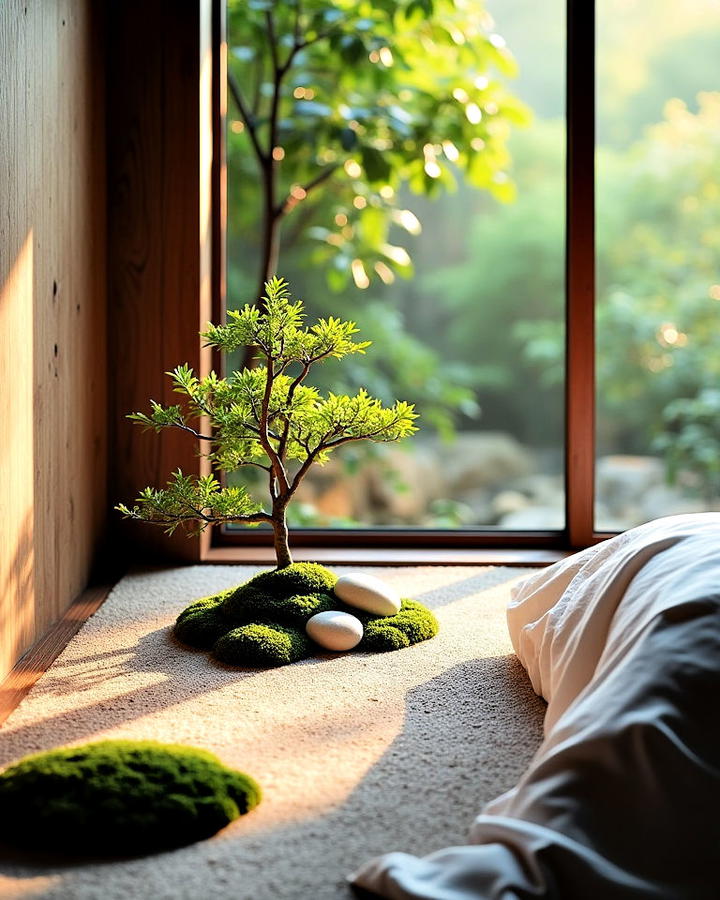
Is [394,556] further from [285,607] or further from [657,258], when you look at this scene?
[657,258]

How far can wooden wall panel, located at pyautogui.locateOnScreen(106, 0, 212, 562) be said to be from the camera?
9.75 feet

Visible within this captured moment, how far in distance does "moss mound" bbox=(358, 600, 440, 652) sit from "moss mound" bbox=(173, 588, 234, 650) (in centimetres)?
30

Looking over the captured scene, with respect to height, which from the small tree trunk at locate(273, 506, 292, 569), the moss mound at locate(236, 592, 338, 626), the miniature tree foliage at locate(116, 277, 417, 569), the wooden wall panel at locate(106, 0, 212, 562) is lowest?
the moss mound at locate(236, 592, 338, 626)

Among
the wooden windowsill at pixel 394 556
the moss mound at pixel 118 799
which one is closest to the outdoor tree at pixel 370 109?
the wooden windowsill at pixel 394 556

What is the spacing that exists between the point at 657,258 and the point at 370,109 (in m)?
3.44

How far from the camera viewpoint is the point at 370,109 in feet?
12.3

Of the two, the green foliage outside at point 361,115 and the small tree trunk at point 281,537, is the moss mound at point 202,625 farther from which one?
the green foliage outside at point 361,115

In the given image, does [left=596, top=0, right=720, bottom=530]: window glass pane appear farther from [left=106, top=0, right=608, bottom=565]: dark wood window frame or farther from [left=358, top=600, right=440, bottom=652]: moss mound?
[left=358, top=600, right=440, bottom=652]: moss mound

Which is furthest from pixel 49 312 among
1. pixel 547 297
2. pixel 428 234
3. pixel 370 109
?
pixel 547 297

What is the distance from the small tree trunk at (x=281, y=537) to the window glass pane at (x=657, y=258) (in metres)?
4.10

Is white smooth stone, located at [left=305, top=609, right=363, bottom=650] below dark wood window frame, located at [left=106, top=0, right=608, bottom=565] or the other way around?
below

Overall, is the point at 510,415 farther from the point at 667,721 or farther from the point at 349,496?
the point at 667,721

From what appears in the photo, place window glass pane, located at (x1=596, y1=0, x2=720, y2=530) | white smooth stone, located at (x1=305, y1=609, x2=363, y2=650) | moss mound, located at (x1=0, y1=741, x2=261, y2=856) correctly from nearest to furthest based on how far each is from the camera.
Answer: moss mound, located at (x1=0, y1=741, x2=261, y2=856)
white smooth stone, located at (x1=305, y1=609, x2=363, y2=650)
window glass pane, located at (x1=596, y1=0, x2=720, y2=530)

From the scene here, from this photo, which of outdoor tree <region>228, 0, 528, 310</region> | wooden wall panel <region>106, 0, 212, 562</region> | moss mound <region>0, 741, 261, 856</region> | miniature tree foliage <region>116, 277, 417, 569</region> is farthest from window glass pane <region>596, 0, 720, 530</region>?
moss mound <region>0, 741, 261, 856</region>
